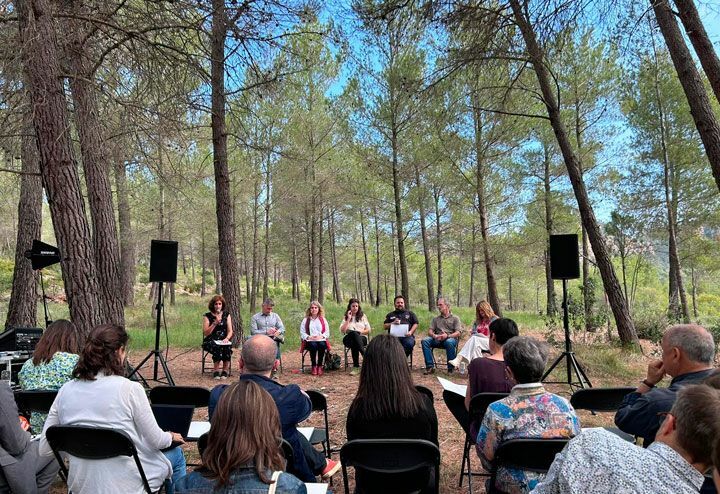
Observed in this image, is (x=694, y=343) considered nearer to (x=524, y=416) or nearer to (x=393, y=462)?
(x=524, y=416)

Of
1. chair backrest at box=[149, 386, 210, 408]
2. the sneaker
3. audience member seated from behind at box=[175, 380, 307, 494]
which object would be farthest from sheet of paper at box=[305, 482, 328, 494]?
chair backrest at box=[149, 386, 210, 408]

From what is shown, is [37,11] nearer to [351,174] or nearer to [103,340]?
[103,340]

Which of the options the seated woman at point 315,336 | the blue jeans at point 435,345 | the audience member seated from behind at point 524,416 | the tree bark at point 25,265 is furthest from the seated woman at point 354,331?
the tree bark at point 25,265

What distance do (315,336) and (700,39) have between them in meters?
5.53

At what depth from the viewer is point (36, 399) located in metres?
2.62

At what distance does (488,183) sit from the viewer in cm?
1194

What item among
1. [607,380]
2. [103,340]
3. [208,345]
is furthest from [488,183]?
[103,340]

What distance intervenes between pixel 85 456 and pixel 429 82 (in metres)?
6.13

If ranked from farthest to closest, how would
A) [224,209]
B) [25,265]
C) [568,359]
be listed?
[224,209] < [25,265] < [568,359]

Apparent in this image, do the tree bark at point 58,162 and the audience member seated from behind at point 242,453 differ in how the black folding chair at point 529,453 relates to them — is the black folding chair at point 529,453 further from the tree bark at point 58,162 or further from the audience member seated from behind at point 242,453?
the tree bark at point 58,162

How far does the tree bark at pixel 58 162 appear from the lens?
3.86 m

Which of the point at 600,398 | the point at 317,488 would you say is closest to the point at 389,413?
the point at 317,488

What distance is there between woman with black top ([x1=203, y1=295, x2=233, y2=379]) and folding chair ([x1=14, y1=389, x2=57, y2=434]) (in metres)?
3.30

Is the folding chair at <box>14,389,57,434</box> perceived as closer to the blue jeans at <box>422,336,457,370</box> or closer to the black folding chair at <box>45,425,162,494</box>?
the black folding chair at <box>45,425,162,494</box>
